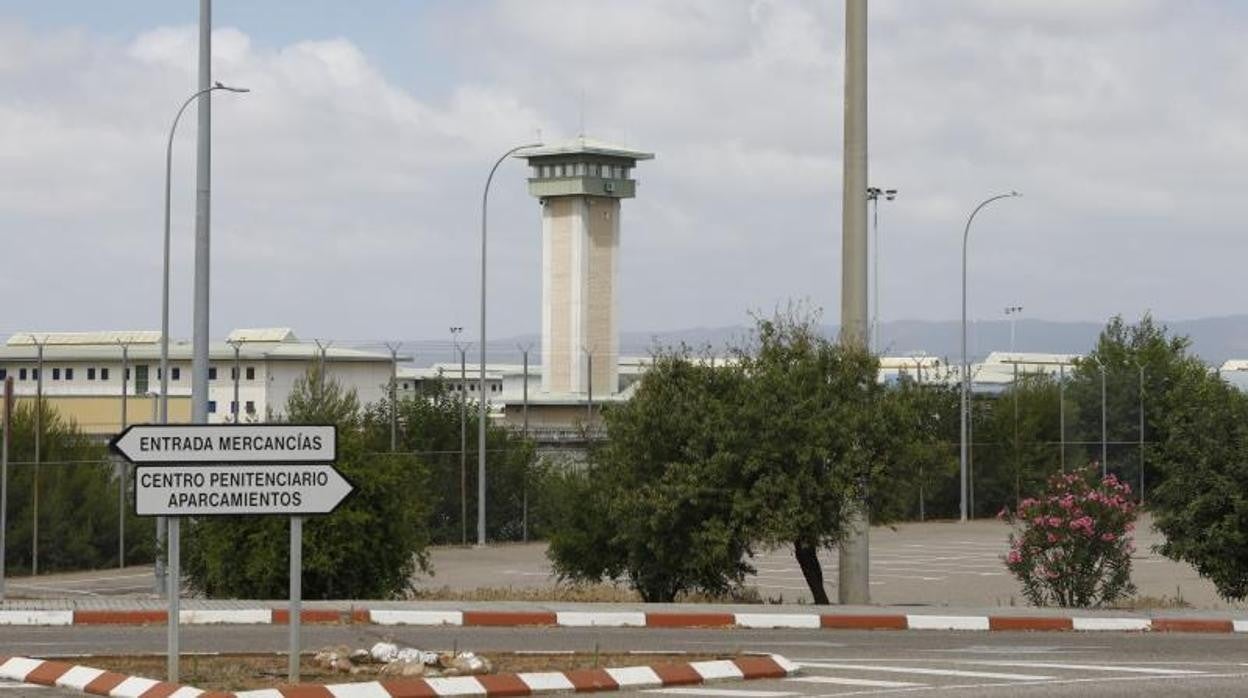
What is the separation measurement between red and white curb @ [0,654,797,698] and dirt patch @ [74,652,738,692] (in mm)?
321

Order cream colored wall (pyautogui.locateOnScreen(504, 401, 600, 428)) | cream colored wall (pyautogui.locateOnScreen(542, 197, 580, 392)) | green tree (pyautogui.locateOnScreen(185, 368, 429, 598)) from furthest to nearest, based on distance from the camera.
Answer: cream colored wall (pyautogui.locateOnScreen(542, 197, 580, 392)) → cream colored wall (pyautogui.locateOnScreen(504, 401, 600, 428)) → green tree (pyautogui.locateOnScreen(185, 368, 429, 598))

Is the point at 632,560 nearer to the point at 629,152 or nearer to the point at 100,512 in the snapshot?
the point at 100,512

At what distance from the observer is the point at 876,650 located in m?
19.8

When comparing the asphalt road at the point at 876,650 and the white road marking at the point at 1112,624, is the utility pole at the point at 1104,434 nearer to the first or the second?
the white road marking at the point at 1112,624

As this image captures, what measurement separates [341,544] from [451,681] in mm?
12269

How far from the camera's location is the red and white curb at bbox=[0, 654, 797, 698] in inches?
569

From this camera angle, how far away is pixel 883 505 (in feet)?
92.2

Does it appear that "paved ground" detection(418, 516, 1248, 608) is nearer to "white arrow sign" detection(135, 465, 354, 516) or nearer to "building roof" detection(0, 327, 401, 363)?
"white arrow sign" detection(135, 465, 354, 516)

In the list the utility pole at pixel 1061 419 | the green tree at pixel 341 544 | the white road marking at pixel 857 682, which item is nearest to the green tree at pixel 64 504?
the green tree at pixel 341 544

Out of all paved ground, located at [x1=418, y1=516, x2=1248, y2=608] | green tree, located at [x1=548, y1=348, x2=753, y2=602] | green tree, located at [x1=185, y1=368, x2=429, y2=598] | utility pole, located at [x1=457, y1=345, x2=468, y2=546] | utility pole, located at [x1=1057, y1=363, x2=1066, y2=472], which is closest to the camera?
green tree, located at [x1=185, y1=368, x2=429, y2=598]

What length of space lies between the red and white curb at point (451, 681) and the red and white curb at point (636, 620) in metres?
5.33

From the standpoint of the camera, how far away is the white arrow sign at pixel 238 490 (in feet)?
49.1

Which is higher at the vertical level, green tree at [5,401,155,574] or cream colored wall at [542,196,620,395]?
cream colored wall at [542,196,620,395]

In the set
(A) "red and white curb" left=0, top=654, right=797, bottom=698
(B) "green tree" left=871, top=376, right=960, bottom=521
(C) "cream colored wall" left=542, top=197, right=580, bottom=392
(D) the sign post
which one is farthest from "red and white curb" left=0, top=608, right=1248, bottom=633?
(C) "cream colored wall" left=542, top=197, right=580, bottom=392
